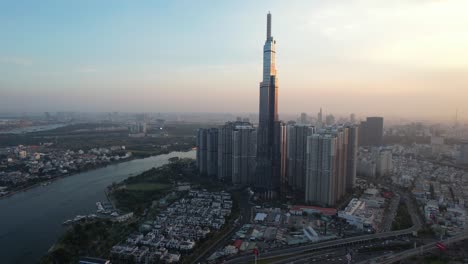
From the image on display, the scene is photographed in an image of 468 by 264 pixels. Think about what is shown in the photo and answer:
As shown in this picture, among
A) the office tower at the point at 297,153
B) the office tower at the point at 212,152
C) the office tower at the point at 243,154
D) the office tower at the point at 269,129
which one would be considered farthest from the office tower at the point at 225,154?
the office tower at the point at 269,129

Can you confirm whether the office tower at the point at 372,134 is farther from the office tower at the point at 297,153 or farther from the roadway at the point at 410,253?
the roadway at the point at 410,253

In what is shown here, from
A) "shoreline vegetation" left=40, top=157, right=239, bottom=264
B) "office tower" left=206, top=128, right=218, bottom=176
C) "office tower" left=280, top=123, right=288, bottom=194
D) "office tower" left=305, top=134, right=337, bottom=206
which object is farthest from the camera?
"office tower" left=206, top=128, right=218, bottom=176

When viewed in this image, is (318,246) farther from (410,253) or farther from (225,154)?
(225,154)

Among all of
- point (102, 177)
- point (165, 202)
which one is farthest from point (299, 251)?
point (102, 177)

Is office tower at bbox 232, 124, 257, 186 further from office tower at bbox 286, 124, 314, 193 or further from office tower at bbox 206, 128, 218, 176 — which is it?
office tower at bbox 206, 128, 218, 176

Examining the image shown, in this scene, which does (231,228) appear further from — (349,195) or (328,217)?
(349,195)

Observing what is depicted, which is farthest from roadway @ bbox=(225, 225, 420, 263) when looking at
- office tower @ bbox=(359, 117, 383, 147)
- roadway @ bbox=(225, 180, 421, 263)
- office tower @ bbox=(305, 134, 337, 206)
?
office tower @ bbox=(359, 117, 383, 147)

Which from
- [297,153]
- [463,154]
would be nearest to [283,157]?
[297,153]
